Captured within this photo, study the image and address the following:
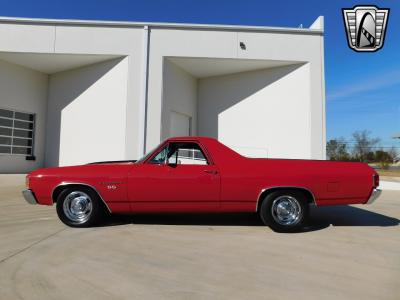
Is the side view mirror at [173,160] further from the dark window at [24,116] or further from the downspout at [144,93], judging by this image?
the dark window at [24,116]

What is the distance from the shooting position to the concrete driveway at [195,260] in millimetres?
2789

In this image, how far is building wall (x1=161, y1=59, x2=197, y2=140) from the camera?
49.1 feet

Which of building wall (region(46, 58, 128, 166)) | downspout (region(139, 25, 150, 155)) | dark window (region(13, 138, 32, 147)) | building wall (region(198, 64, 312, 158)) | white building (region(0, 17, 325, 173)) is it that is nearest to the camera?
downspout (region(139, 25, 150, 155))

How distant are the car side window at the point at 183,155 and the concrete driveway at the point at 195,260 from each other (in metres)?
1.06

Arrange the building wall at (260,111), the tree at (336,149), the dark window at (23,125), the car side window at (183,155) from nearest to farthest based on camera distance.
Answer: the car side window at (183,155) < the building wall at (260,111) < the dark window at (23,125) < the tree at (336,149)

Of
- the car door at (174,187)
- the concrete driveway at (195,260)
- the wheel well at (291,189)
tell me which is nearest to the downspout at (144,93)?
the concrete driveway at (195,260)

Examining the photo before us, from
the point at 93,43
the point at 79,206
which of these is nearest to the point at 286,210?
the point at 79,206

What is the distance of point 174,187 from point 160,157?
0.56 m

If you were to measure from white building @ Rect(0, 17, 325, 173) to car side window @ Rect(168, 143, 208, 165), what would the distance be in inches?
363

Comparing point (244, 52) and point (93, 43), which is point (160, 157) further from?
point (93, 43)

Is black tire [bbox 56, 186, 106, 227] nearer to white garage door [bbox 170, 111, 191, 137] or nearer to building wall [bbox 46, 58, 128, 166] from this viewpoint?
building wall [bbox 46, 58, 128, 166]

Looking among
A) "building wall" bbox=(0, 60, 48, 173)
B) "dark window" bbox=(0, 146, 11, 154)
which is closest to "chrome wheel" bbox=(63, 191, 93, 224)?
"building wall" bbox=(0, 60, 48, 173)

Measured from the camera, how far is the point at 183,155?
5.27 metres

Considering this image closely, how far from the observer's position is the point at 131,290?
2783 mm
